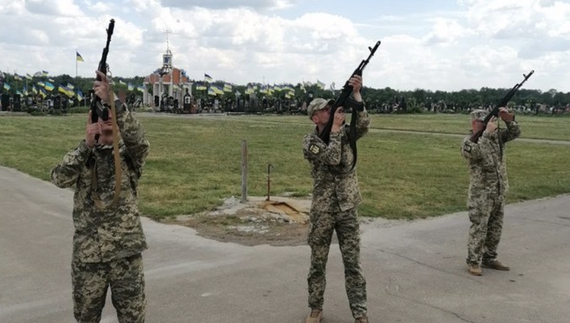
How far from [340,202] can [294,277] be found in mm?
1749

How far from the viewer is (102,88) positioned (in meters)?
3.59

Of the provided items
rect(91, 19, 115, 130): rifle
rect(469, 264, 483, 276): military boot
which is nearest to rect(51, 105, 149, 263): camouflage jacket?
rect(91, 19, 115, 130): rifle

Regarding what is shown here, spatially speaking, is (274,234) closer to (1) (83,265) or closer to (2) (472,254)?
(2) (472,254)

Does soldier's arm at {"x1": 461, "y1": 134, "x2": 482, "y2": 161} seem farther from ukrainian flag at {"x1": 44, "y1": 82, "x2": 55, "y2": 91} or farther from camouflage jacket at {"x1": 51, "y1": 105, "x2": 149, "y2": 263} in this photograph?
ukrainian flag at {"x1": 44, "y1": 82, "x2": 55, "y2": 91}

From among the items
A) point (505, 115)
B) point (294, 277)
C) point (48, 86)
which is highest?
point (48, 86)

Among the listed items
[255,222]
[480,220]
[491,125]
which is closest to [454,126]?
[255,222]

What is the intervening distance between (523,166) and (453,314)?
14443 millimetres

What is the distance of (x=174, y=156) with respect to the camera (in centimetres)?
1889

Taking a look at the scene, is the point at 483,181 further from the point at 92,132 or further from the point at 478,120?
the point at 92,132

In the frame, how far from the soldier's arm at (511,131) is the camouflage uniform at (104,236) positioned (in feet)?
15.4

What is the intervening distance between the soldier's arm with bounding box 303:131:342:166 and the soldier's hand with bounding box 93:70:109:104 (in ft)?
6.02

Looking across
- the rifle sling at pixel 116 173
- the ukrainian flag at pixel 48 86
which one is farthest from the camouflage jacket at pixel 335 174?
the ukrainian flag at pixel 48 86

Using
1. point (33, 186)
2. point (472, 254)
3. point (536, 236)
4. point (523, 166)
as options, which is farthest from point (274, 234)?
point (523, 166)

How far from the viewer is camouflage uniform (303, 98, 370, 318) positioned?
4895 mm
